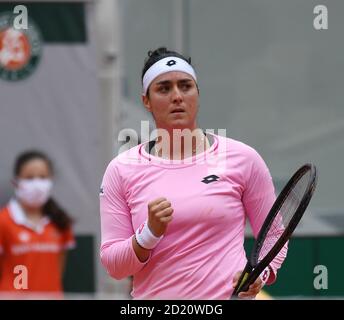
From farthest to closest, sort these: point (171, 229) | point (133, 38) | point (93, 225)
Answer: point (133, 38)
point (93, 225)
point (171, 229)

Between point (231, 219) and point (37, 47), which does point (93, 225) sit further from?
point (231, 219)

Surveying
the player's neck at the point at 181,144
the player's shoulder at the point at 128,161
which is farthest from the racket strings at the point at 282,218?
the player's shoulder at the point at 128,161

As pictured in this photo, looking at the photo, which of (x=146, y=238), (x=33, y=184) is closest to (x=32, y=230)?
(x=33, y=184)

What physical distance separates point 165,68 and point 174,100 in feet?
0.52

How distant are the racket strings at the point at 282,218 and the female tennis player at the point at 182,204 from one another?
1.8 inches

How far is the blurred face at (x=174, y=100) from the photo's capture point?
363 centimetres

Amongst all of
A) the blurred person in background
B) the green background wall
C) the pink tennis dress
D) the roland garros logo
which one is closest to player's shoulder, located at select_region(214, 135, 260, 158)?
the pink tennis dress

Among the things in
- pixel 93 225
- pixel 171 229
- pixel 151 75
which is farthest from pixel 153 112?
pixel 93 225

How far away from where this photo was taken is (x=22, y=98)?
653 centimetres

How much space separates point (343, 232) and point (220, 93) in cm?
102

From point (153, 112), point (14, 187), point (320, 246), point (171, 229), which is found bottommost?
point (320, 246)

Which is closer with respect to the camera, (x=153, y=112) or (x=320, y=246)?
(x=153, y=112)

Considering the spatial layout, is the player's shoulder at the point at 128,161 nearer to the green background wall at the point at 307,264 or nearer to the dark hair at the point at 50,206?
the dark hair at the point at 50,206

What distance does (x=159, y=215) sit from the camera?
3.45m
